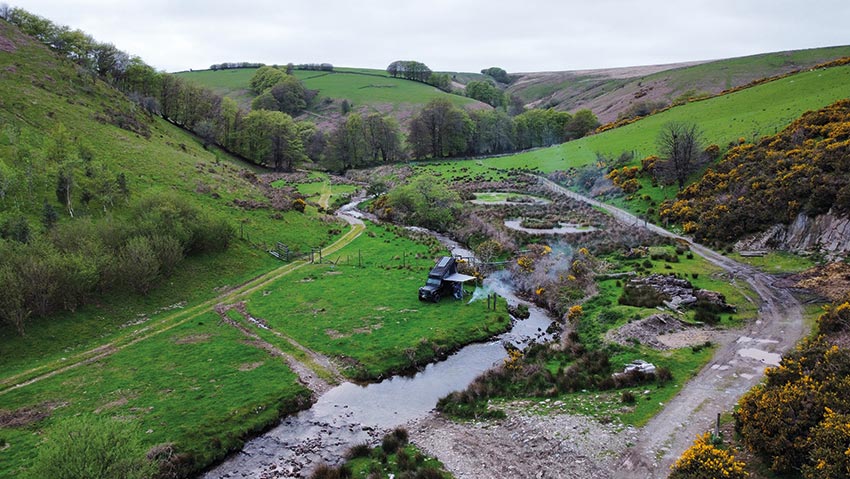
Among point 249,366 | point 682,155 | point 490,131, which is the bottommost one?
point 249,366

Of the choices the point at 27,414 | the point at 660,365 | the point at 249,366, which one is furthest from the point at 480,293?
the point at 27,414

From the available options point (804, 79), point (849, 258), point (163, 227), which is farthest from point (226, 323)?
point (804, 79)

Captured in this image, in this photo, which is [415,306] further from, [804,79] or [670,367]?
[804,79]

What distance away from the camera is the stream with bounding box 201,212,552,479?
22312 mm

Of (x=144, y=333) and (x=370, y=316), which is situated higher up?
(x=144, y=333)

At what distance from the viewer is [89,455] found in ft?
52.9

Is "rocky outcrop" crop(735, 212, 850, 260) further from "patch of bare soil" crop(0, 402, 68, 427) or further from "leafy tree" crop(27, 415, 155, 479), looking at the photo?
"patch of bare soil" crop(0, 402, 68, 427)

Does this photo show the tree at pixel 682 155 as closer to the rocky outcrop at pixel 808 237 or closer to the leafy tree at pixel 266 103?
the rocky outcrop at pixel 808 237

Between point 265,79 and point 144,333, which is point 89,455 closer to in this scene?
point 144,333

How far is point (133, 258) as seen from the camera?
3828 cm

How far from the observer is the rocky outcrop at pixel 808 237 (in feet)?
114

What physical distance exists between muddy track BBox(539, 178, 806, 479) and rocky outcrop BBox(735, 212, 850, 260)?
6.24m

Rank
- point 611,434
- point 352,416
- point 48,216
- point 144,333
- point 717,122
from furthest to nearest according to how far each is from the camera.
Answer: point 717,122 < point 48,216 < point 144,333 < point 352,416 < point 611,434

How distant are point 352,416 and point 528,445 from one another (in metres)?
10.4
